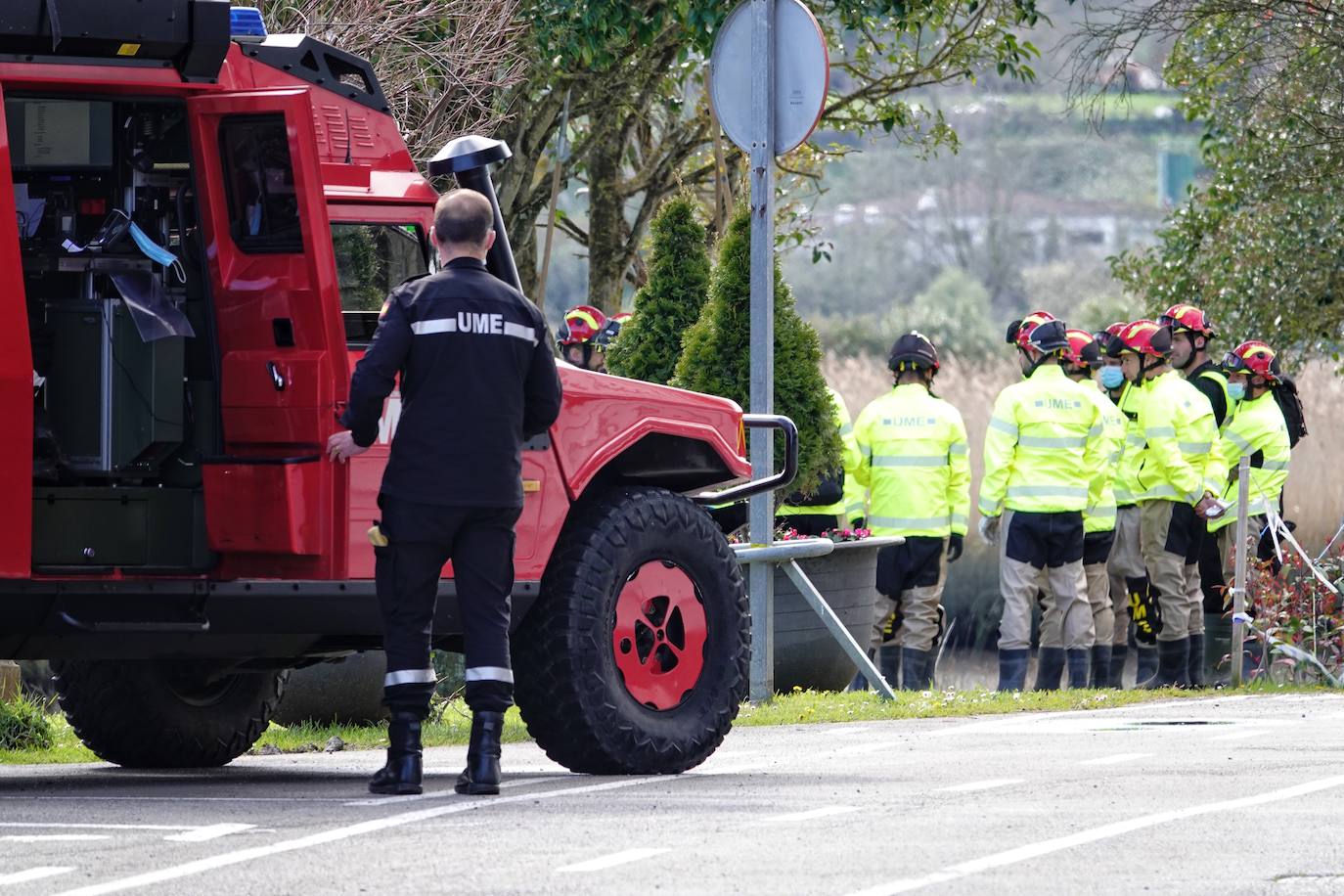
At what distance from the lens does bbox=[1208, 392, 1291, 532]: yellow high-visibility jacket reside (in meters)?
17.5

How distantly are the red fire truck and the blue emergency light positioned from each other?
0.04ft

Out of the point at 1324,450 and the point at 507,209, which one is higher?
the point at 507,209

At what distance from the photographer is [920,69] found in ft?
68.5

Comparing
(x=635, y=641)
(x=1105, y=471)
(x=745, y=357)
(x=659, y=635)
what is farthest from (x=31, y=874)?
(x=1105, y=471)

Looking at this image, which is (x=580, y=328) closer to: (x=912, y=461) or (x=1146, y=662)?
(x=912, y=461)

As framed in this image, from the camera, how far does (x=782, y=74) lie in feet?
42.2

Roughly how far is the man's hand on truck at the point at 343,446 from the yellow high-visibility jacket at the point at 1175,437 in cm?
870

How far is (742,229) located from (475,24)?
266 cm

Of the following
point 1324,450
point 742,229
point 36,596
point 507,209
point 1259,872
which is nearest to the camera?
point 1259,872

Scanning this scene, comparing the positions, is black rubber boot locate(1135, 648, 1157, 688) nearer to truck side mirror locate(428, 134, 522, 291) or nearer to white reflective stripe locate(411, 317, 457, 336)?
truck side mirror locate(428, 134, 522, 291)

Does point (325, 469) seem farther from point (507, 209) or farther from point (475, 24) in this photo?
point (507, 209)

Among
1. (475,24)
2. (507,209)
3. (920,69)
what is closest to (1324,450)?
(920,69)

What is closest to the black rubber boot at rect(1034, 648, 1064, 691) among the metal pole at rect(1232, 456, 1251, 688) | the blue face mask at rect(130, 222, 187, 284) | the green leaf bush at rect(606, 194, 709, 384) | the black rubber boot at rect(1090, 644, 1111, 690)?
the black rubber boot at rect(1090, 644, 1111, 690)

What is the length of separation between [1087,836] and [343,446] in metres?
2.67
